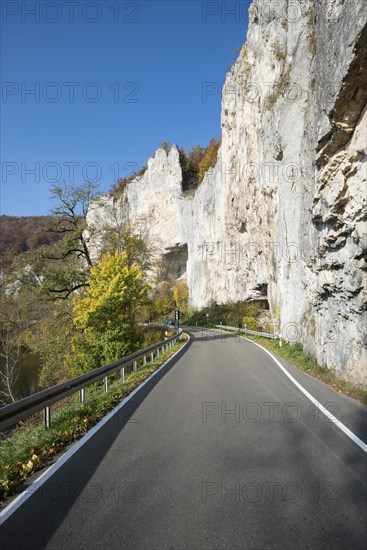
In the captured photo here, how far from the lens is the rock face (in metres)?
8.76

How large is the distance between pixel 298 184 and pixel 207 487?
18.9 metres

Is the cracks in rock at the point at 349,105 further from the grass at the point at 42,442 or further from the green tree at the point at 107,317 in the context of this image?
the green tree at the point at 107,317

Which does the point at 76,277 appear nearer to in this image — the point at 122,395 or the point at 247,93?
the point at 122,395

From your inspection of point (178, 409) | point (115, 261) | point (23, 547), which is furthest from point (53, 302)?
point (23, 547)

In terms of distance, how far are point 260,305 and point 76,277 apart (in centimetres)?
2594

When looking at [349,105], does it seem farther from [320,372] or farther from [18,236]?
[18,236]

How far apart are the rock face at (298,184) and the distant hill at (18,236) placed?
22.6 feet

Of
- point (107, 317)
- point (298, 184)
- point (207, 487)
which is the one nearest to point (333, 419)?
point (207, 487)

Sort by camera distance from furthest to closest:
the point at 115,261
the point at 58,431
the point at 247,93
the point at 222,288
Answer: the point at 222,288 → the point at 247,93 → the point at 115,261 → the point at 58,431

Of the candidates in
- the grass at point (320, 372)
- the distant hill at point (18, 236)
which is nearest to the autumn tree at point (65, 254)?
the distant hill at point (18, 236)

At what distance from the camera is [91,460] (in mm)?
4523

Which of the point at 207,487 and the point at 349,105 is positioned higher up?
the point at 349,105

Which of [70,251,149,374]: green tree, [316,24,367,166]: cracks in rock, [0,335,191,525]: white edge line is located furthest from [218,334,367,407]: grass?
[70,251,149,374]: green tree

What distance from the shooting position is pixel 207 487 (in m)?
3.71
